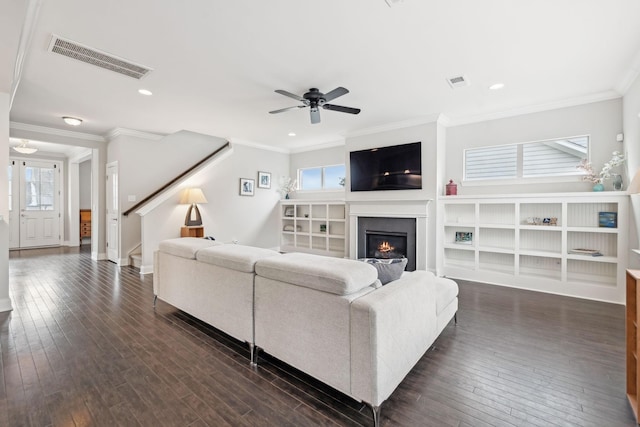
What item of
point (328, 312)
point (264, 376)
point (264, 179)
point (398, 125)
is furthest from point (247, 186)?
point (328, 312)

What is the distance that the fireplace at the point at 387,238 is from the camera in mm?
5117

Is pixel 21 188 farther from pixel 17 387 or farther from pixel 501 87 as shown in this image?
pixel 501 87

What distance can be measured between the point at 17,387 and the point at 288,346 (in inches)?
70.6

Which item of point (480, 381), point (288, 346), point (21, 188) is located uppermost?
point (21, 188)

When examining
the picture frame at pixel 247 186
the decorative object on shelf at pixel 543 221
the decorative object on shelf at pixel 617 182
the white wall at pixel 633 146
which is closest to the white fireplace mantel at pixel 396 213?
the decorative object on shelf at pixel 543 221

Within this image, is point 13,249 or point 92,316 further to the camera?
point 13,249

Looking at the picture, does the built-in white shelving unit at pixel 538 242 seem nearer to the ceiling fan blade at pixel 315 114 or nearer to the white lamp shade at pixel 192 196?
the ceiling fan blade at pixel 315 114

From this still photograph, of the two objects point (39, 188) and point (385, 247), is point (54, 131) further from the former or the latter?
point (385, 247)

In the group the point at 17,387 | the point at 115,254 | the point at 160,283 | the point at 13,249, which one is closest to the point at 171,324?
the point at 160,283

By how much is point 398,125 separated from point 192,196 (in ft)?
13.7

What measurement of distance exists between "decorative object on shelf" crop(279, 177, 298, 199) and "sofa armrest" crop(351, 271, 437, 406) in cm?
606

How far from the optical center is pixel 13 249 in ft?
24.3

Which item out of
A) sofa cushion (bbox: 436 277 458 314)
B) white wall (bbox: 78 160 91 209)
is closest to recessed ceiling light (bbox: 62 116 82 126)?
white wall (bbox: 78 160 91 209)

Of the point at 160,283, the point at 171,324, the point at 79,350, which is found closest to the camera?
the point at 79,350
